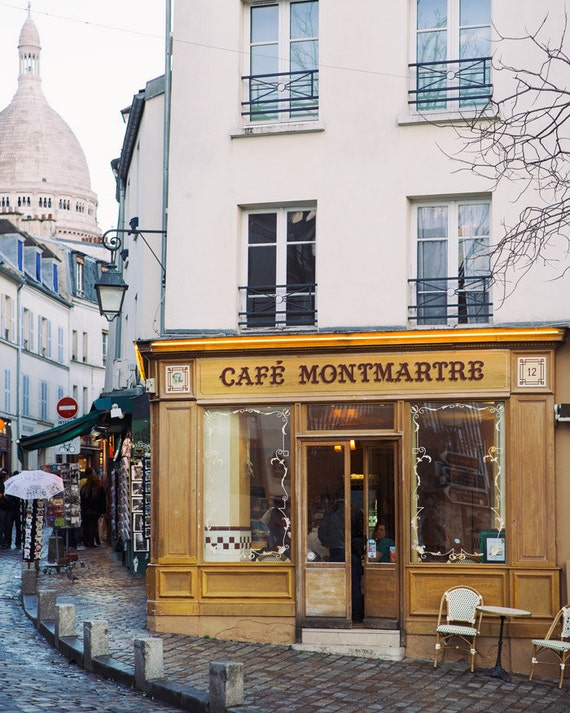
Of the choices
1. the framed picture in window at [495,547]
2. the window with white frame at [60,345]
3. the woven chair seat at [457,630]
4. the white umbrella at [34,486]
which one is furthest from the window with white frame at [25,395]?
the woven chair seat at [457,630]

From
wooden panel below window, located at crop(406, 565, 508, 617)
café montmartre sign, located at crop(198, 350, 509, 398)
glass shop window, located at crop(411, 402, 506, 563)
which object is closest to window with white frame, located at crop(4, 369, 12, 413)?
café montmartre sign, located at crop(198, 350, 509, 398)

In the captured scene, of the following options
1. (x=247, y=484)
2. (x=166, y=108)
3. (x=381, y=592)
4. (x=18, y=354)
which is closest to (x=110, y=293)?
(x=166, y=108)

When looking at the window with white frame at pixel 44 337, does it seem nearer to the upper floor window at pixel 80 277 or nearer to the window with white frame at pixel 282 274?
the upper floor window at pixel 80 277

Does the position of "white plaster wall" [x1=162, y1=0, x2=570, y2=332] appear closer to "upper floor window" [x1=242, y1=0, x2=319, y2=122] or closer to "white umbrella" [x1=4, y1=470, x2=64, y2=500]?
"upper floor window" [x1=242, y1=0, x2=319, y2=122]

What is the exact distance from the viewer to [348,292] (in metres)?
15.9

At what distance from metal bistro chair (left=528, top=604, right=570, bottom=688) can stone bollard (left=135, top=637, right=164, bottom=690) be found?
3914mm

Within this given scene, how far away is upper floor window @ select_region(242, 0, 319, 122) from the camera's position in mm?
16375

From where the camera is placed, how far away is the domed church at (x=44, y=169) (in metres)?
176

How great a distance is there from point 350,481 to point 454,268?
284cm

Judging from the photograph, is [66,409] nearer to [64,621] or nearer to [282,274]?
[282,274]

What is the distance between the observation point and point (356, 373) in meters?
15.6

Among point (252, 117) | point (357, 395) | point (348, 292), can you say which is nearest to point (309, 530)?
point (357, 395)

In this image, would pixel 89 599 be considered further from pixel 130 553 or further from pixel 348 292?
pixel 348 292

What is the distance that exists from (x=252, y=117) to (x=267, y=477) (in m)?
4.48
